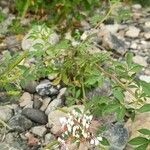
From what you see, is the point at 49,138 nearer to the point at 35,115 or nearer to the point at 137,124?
the point at 35,115

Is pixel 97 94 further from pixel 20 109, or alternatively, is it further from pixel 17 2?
pixel 17 2

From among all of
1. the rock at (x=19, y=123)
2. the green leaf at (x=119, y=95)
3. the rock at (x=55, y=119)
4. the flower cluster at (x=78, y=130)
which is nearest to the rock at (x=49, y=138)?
the rock at (x=55, y=119)

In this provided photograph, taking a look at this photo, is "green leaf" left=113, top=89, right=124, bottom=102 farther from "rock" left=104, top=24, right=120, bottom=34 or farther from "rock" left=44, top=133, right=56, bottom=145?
"rock" left=104, top=24, right=120, bottom=34

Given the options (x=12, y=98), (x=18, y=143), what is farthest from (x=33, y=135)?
(x=12, y=98)

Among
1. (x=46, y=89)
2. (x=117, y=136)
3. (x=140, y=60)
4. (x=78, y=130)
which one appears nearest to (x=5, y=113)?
(x=46, y=89)

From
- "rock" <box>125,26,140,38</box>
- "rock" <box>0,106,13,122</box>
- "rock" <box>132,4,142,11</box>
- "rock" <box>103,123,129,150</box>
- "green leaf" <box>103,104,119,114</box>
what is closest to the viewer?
"green leaf" <box>103,104,119,114</box>

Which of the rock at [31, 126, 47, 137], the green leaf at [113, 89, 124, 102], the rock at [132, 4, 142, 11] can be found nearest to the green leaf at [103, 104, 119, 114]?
the green leaf at [113, 89, 124, 102]
